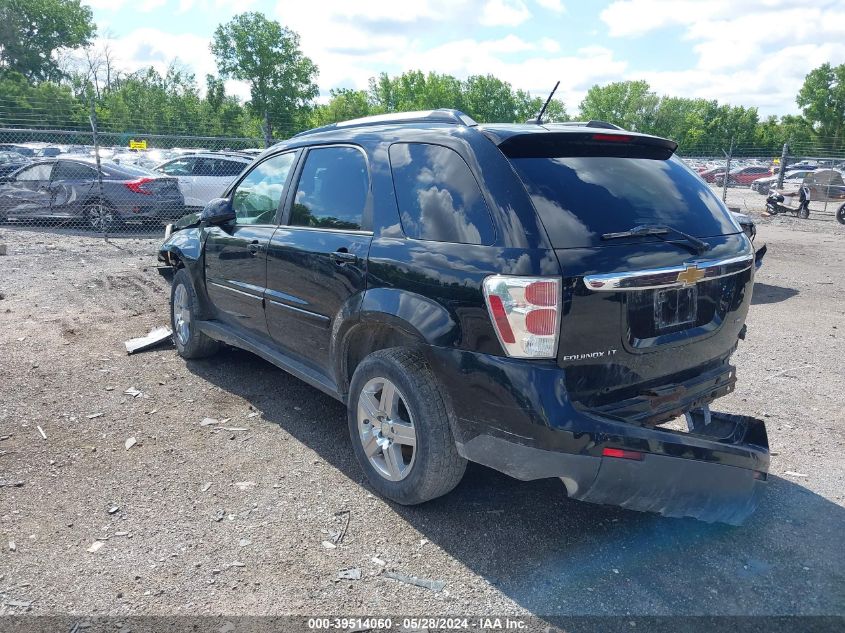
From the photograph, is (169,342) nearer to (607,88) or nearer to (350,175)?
(350,175)

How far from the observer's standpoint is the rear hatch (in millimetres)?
2801

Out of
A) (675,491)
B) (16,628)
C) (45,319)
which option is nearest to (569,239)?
(675,491)

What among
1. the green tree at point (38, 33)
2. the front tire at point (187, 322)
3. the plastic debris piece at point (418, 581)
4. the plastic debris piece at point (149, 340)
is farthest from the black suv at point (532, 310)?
the green tree at point (38, 33)

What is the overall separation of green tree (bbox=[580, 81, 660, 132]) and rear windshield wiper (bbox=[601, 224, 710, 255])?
10836 cm

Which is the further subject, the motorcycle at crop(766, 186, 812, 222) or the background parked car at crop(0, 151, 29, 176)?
the motorcycle at crop(766, 186, 812, 222)

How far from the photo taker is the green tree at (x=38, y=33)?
84125mm

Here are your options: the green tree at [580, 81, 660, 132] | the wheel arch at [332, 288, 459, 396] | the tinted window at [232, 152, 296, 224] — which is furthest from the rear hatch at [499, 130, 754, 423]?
the green tree at [580, 81, 660, 132]

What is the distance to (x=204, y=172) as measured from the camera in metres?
14.7

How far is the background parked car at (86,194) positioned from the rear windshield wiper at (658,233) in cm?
1208

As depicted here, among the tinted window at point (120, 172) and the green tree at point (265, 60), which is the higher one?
the green tree at point (265, 60)

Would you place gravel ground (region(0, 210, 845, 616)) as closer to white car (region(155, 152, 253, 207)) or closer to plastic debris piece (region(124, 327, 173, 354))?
plastic debris piece (region(124, 327, 173, 354))

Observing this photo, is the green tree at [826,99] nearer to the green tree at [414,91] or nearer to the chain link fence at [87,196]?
the green tree at [414,91]

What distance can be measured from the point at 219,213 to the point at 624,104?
116m

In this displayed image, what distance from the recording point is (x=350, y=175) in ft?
12.7
